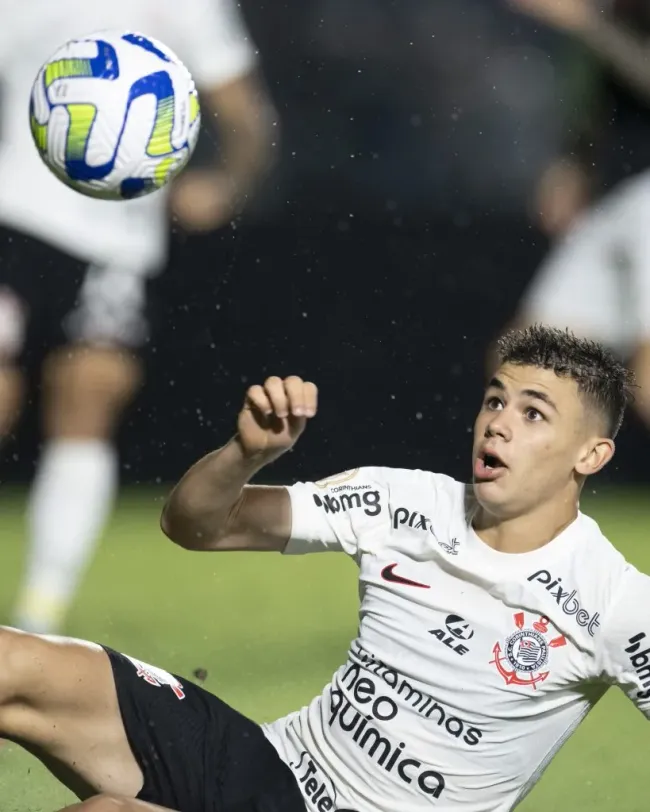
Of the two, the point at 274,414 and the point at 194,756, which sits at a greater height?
the point at 274,414

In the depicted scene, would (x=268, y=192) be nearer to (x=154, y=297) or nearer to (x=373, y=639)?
(x=154, y=297)

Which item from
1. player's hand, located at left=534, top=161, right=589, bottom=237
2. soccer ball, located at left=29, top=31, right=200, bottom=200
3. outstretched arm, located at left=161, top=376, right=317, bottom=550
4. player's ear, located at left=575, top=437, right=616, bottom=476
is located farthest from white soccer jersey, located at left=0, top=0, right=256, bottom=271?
player's ear, located at left=575, top=437, right=616, bottom=476

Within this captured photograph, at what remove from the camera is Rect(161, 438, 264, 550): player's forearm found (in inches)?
96.0

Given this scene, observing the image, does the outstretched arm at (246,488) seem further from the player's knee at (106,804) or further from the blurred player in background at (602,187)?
the blurred player in background at (602,187)

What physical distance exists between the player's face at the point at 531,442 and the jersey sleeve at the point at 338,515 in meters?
0.21

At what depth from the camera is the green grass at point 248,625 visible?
3287 millimetres

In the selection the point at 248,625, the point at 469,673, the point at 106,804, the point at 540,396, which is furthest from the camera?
the point at 248,625

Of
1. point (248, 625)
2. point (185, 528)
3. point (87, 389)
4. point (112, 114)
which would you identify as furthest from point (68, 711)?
point (87, 389)

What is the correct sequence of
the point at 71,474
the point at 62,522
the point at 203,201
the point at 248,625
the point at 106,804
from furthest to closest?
the point at 203,201 < the point at 71,474 < the point at 62,522 < the point at 248,625 < the point at 106,804

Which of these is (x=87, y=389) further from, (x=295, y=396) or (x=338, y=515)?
(x=295, y=396)

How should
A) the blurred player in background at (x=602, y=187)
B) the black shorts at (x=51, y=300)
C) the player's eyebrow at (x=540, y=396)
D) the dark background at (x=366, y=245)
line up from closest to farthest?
1. the player's eyebrow at (x=540, y=396)
2. the black shorts at (x=51, y=300)
3. the dark background at (x=366, y=245)
4. the blurred player in background at (x=602, y=187)

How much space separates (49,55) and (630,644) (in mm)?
2948

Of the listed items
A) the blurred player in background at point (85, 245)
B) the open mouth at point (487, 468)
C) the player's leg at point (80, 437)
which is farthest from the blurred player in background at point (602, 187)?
the open mouth at point (487, 468)

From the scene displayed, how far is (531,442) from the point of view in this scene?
2.51 m
